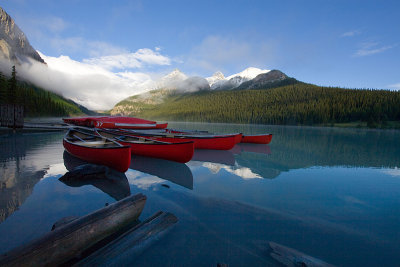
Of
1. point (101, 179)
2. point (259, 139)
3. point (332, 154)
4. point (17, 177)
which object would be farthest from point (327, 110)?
point (17, 177)

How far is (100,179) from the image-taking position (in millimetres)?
7754

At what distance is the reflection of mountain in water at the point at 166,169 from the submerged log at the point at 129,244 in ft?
10.9

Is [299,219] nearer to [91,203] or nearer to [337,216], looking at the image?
[337,216]

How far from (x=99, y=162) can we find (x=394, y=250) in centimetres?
1052

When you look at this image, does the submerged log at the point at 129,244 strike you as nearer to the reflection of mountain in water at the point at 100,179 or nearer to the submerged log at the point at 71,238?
the submerged log at the point at 71,238

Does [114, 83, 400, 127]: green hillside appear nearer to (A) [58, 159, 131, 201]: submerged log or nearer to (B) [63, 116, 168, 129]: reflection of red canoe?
(B) [63, 116, 168, 129]: reflection of red canoe

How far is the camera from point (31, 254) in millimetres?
2285

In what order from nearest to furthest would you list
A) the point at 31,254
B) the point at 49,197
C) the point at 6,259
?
1. the point at 6,259
2. the point at 31,254
3. the point at 49,197

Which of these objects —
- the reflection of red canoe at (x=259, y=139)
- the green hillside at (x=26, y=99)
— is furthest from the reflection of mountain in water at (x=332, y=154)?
the green hillside at (x=26, y=99)

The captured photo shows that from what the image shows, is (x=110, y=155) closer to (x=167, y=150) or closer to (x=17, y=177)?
(x=167, y=150)

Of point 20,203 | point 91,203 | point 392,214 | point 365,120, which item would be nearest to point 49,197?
point 20,203

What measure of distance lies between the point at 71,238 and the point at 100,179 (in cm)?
548

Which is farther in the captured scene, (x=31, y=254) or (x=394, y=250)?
(x=394, y=250)

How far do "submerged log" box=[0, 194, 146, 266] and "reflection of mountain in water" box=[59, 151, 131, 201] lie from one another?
294cm
